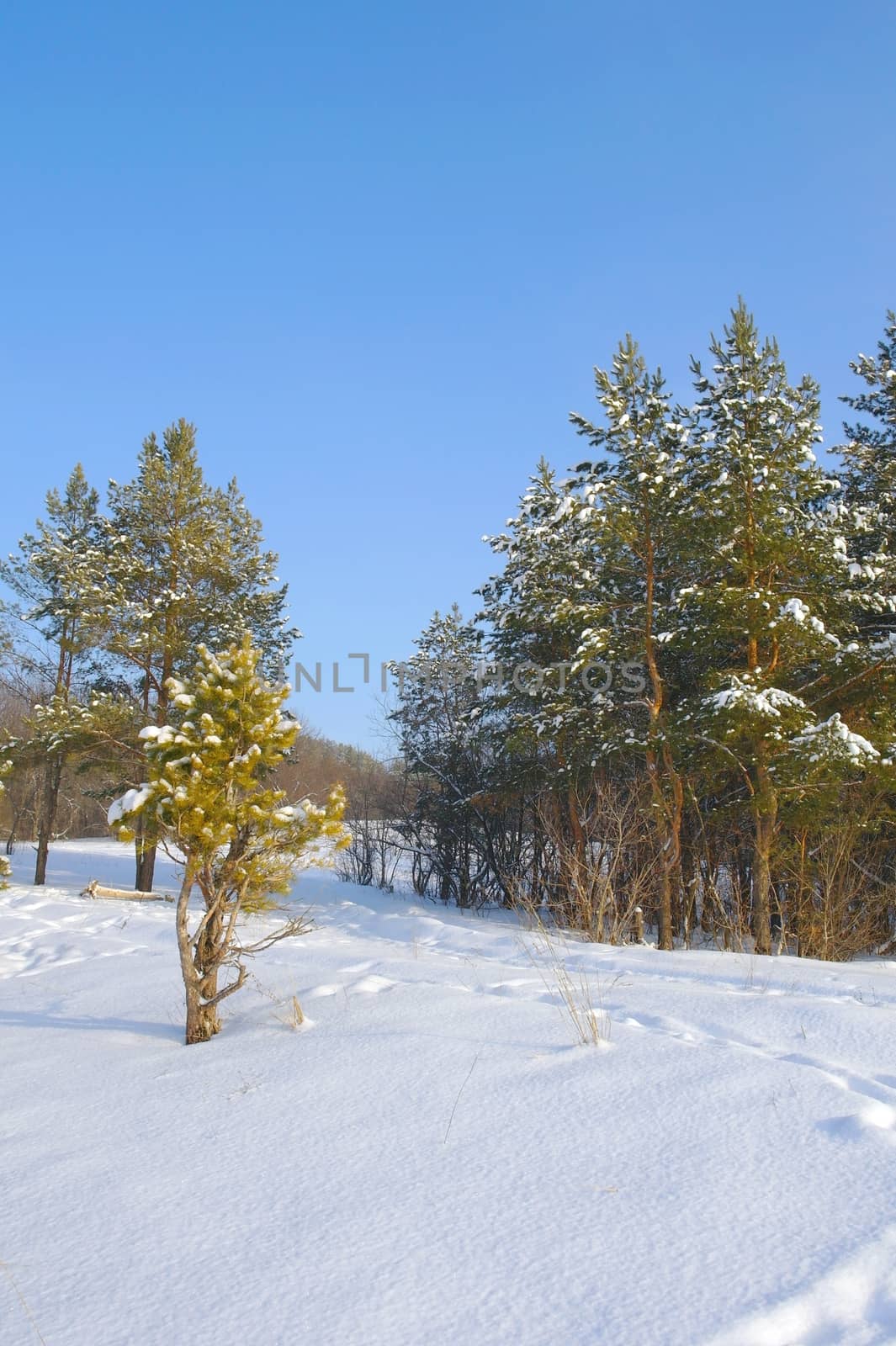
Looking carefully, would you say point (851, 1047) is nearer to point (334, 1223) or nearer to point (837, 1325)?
point (837, 1325)

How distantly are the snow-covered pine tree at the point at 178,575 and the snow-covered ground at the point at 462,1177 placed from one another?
12.7m

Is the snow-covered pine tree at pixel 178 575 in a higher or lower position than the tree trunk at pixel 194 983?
higher

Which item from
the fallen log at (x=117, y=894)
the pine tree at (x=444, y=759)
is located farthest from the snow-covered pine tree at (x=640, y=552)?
the fallen log at (x=117, y=894)

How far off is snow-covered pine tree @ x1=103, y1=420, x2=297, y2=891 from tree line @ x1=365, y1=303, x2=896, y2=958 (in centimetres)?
615

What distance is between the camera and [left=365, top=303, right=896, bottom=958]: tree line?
1219 centimetres

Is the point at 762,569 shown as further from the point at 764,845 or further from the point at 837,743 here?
the point at 764,845

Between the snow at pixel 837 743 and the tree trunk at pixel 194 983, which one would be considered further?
the snow at pixel 837 743

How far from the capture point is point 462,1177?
314cm

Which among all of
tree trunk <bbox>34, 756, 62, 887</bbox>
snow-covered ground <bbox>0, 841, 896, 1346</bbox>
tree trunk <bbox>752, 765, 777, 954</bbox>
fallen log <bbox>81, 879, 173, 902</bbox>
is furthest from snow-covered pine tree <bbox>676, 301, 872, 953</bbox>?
tree trunk <bbox>34, 756, 62, 887</bbox>

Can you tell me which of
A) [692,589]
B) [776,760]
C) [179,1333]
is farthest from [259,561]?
[179,1333]

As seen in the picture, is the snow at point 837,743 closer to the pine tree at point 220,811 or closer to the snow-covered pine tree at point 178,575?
the pine tree at point 220,811

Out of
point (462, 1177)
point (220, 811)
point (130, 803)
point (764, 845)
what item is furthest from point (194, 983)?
point (764, 845)

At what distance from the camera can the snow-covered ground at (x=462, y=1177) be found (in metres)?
2.35

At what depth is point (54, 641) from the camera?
66.7 feet
